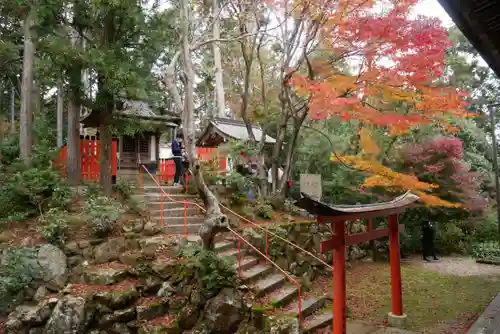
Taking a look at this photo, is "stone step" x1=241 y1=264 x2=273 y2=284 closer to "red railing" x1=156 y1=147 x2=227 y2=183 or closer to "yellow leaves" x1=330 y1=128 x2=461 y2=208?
"yellow leaves" x1=330 y1=128 x2=461 y2=208

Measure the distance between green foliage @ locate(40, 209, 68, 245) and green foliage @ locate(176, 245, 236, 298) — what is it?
2.58m

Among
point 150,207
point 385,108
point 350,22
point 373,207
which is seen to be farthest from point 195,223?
point 385,108

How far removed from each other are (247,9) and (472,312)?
36.1 ft

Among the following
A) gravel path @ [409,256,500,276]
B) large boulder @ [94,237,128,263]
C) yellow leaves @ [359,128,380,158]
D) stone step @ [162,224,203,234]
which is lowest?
gravel path @ [409,256,500,276]

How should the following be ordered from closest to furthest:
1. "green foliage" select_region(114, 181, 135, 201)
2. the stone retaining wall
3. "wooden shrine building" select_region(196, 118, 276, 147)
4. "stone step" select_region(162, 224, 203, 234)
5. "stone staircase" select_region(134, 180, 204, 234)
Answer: "stone step" select_region(162, 224, 203, 234) < "stone staircase" select_region(134, 180, 204, 234) < the stone retaining wall < "green foliage" select_region(114, 181, 135, 201) < "wooden shrine building" select_region(196, 118, 276, 147)

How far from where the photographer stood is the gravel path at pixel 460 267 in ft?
39.8

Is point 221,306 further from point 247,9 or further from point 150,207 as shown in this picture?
point 247,9

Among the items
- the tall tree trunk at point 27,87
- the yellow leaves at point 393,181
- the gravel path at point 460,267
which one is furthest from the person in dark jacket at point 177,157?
the gravel path at point 460,267

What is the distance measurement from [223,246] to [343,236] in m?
3.82

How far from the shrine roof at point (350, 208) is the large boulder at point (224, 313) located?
2734mm

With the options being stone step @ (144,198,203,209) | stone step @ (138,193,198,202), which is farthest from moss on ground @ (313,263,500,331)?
stone step @ (138,193,198,202)

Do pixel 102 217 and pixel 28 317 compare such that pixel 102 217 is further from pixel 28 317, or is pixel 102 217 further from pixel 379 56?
pixel 379 56

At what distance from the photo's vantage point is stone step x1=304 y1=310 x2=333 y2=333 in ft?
22.7

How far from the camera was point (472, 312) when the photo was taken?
8.32m
